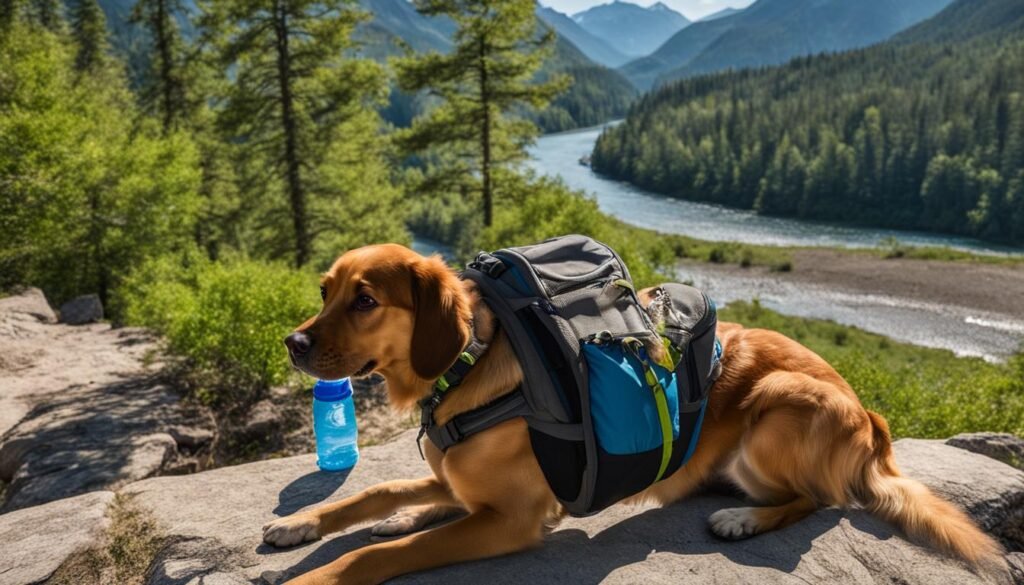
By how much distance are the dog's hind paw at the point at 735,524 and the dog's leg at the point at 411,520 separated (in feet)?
5.13

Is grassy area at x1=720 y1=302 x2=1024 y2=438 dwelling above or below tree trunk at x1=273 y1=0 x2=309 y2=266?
below

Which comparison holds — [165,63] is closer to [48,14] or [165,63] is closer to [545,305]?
[48,14]

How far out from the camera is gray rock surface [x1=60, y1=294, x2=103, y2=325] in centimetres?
1722

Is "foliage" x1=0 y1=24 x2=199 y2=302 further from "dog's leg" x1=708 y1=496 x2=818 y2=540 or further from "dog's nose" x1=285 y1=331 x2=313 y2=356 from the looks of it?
"dog's leg" x1=708 y1=496 x2=818 y2=540

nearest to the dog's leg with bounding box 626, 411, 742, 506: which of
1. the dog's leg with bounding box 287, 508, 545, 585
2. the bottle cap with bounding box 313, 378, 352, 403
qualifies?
the dog's leg with bounding box 287, 508, 545, 585

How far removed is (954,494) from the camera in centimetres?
443

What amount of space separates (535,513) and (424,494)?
0.80 metres

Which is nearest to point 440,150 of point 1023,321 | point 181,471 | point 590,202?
point 590,202

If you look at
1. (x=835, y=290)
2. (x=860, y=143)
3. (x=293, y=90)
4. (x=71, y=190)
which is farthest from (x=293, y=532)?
(x=860, y=143)

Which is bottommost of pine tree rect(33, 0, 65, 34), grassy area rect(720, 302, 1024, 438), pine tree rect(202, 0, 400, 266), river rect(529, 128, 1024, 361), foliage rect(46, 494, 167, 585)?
river rect(529, 128, 1024, 361)

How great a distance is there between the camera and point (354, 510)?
3.90 meters

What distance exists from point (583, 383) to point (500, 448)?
1.80ft

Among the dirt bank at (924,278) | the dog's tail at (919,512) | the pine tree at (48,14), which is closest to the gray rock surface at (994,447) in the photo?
the dog's tail at (919,512)

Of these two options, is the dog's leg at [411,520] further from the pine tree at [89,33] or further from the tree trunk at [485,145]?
the pine tree at [89,33]
